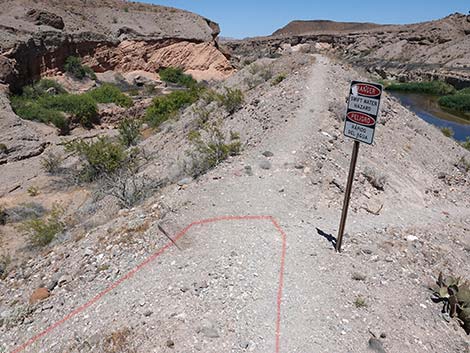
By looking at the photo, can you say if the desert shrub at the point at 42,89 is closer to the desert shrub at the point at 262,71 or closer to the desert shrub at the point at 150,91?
the desert shrub at the point at 150,91

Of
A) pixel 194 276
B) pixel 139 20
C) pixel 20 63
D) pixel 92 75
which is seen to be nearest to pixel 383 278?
pixel 194 276

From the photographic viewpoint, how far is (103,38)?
36.6 m

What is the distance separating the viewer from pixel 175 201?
7.50 m

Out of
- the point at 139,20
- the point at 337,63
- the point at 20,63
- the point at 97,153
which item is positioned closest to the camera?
the point at 97,153

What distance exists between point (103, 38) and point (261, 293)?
37.7 m

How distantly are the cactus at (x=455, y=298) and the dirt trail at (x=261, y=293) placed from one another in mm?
236

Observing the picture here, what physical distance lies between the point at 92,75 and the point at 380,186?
32089mm

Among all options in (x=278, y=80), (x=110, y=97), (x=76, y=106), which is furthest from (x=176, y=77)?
(x=278, y=80)

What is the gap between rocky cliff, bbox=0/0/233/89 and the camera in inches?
1075

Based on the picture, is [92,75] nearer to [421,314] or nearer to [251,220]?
[251,220]

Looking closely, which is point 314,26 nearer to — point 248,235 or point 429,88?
point 429,88

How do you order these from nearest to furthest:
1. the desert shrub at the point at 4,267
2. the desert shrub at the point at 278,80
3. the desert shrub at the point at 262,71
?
the desert shrub at the point at 4,267, the desert shrub at the point at 278,80, the desert shrub at the point at 262,71

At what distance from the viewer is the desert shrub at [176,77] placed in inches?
1501

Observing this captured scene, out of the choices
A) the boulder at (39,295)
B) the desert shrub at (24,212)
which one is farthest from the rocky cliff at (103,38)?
the boulder at (39,295)
